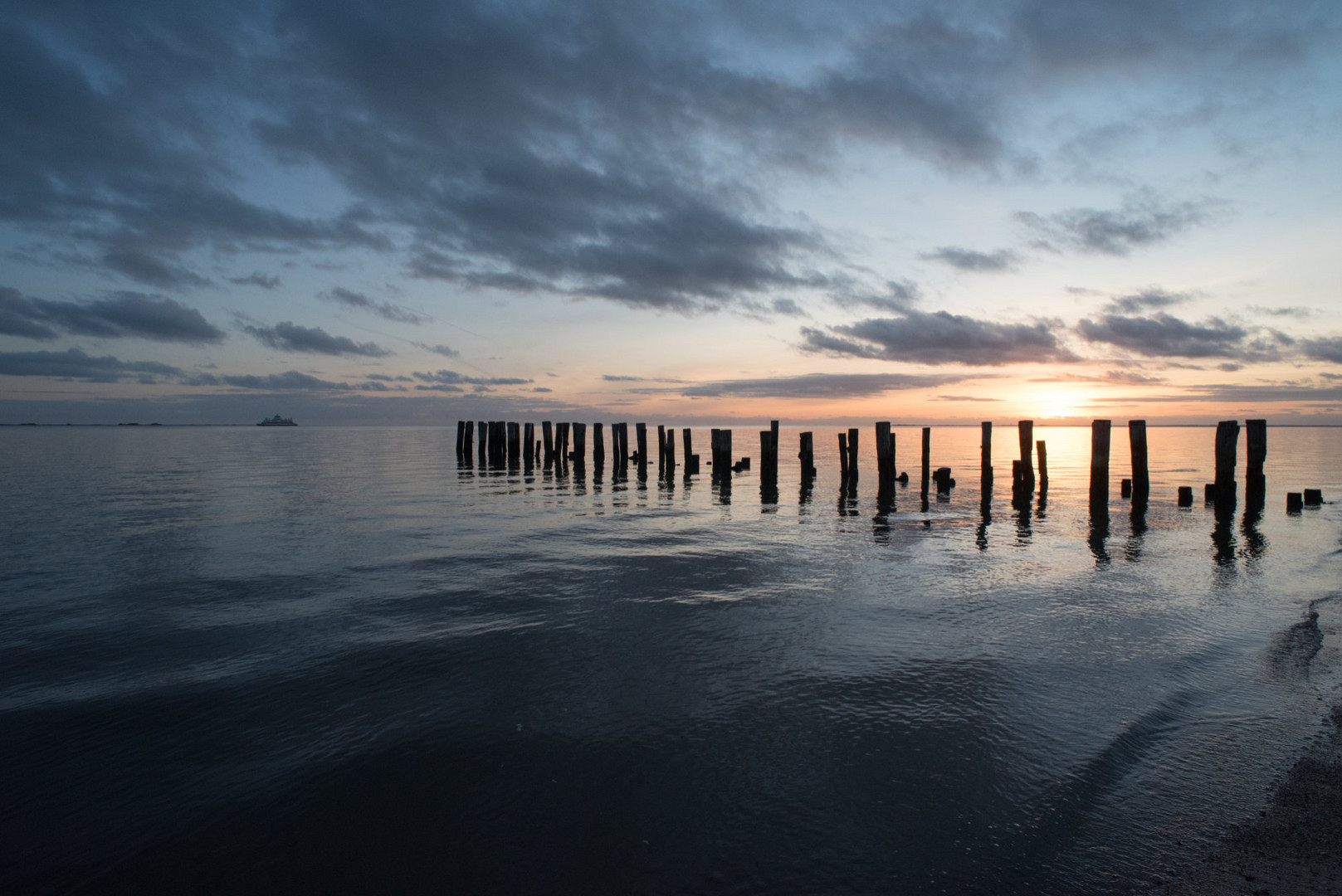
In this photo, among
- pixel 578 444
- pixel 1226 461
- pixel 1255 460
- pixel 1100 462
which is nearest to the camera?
pixel 1226 461

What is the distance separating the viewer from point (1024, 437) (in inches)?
804

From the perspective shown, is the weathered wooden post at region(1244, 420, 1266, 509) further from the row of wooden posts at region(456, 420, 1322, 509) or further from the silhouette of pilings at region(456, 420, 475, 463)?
the silhouette of pilings at region(456, 420, 475, 463)

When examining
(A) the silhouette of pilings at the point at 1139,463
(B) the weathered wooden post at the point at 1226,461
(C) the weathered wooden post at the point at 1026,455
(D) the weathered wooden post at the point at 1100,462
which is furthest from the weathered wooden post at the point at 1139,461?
(C) the weathered wooden post at the point at 1026,455

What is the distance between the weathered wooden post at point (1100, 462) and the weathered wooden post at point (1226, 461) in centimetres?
252

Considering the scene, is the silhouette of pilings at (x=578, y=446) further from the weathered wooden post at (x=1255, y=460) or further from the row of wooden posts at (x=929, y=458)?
the weathered wooden post at (x=1255, y=460)

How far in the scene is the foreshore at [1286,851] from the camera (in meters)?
3.00

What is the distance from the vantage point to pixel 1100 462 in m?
17.5

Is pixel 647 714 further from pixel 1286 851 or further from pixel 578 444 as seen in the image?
pixel 578 444

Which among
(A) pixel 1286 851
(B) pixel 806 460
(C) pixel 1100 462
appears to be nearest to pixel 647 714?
(A) pixel 1286 851

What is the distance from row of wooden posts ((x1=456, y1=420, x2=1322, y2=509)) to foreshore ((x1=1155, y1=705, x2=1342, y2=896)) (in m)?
14.5

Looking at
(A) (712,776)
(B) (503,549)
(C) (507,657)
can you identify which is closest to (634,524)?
(B) (503,549)

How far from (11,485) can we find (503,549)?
23.7 meters

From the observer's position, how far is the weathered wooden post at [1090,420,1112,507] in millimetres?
17234

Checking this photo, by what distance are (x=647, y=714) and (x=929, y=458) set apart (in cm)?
2197
